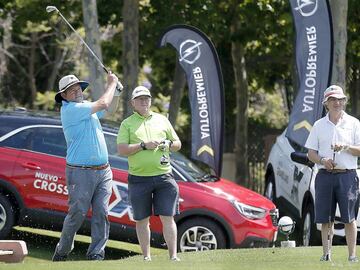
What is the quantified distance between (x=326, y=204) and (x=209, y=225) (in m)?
2.76

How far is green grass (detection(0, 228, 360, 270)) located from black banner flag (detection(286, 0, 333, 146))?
3143mm

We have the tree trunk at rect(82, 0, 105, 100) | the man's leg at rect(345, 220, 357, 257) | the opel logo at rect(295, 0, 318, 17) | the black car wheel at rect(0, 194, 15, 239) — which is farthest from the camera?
the tree trunk at rect(82, 0, 105, 100)

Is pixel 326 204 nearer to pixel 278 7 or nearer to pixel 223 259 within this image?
pixel 223 259

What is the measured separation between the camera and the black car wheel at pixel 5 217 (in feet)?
42.3

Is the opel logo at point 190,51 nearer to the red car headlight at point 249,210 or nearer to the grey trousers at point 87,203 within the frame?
the red car headlight at point 249,210

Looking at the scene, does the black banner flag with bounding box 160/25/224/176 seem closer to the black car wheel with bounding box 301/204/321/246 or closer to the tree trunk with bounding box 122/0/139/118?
the black car wheel with bounding box 301/204/321/246

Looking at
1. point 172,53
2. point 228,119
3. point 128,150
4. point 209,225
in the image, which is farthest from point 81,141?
point 228,119

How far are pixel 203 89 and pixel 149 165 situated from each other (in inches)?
223

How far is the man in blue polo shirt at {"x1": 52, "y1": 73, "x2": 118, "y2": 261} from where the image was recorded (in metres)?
11.0

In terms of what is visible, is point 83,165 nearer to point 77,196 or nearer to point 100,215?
point 77,196

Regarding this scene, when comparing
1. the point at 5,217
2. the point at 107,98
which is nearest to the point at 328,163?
the point at 107,98

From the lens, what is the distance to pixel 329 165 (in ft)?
34.0

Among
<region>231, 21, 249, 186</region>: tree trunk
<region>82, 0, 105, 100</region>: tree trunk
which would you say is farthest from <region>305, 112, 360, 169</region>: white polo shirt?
<region>231, 21, 249, 186</region>: tree trunk

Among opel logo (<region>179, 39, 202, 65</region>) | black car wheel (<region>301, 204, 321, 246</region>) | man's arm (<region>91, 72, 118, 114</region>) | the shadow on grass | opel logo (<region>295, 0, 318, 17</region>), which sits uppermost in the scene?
opel logo (<region>295, 0, 318, 17</region>)
